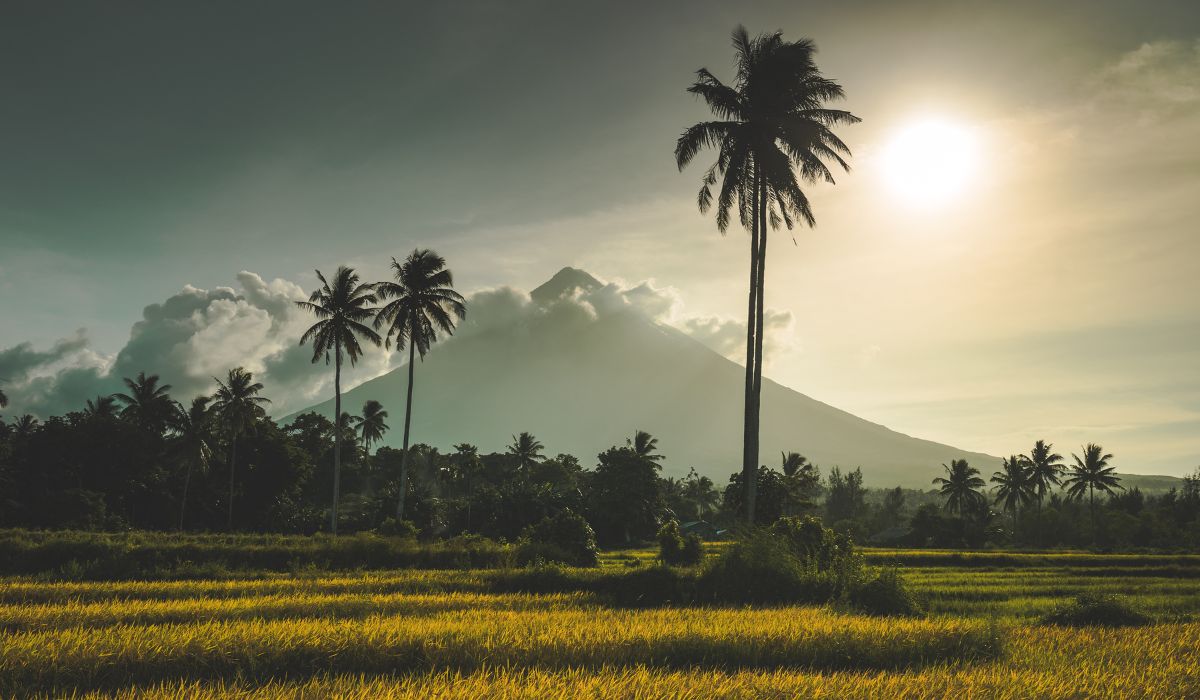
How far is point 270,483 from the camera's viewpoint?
5253 cm

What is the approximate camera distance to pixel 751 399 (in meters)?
22.3

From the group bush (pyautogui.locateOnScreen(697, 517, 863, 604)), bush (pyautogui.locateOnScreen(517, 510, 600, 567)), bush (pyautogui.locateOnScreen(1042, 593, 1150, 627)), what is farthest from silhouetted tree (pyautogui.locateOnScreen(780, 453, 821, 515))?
bush (pyautogui.locateOnScreen(1042, 593, 1150, 627))

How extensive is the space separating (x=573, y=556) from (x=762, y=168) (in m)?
20.4

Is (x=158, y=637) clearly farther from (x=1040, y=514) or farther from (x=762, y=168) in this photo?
(x=1040, y=514)

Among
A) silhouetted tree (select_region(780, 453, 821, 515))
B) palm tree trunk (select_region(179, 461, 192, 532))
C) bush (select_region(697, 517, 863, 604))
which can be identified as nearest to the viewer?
bush (select_region(697, 517, 863, 604))

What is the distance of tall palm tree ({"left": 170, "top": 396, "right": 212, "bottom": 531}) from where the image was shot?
48562 mm

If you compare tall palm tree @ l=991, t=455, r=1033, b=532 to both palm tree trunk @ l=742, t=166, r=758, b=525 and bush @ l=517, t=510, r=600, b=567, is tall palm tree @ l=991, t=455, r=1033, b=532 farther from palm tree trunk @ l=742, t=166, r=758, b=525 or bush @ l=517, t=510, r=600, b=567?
palm tree trunk @ l=742, t=166, r=758, b=525

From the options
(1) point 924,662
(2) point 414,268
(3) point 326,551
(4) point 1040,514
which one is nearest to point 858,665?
(1) point 924,662

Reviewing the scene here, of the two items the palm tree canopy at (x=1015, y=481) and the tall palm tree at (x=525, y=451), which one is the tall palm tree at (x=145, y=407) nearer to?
the tall palm tree at (x=525, y=451)

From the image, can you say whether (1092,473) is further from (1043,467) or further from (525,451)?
(525,451)

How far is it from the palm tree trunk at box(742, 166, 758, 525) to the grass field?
653cm

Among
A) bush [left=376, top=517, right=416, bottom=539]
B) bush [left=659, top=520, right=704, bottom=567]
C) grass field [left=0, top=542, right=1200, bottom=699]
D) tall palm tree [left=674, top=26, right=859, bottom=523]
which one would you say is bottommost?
bush [left=659, top=520, right=704, bottom=567]

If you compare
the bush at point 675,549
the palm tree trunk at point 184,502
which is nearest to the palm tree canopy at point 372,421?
the palm tree trunk at point 184,502

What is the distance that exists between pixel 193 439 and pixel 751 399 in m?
43.5
